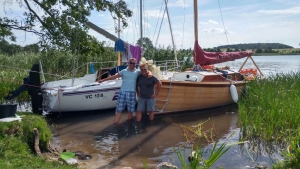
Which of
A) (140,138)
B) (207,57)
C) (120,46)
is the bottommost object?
(140,138)

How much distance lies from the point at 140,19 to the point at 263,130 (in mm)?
9238

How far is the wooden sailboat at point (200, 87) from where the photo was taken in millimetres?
10656

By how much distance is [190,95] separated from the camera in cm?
1112

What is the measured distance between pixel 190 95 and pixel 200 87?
0.47 m

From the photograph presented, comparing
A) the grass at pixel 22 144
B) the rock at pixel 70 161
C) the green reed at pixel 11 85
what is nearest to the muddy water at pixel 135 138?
the rock at pixel 70 161

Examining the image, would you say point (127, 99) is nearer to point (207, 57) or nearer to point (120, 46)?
point (120, 46)

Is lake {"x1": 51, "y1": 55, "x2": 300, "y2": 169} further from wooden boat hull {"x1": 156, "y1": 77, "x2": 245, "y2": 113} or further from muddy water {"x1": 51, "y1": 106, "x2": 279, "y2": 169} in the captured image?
wooden boat hull {"x1": 156, "y1": 77, "x2": 245, "y2": 113}

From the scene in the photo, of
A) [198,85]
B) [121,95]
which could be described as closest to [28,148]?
[121,95]

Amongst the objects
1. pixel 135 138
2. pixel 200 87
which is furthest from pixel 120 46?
pixel 135 138

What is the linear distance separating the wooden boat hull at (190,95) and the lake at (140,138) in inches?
12.3

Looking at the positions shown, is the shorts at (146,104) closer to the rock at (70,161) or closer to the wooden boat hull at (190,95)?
the wooden boat hull at (190,95)

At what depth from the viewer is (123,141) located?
Result: 770cm

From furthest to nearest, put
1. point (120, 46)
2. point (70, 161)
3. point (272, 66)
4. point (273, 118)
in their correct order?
point (272, 66), point (120, 46), point (273, 118), point (70, 161)

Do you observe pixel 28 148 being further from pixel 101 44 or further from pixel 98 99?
pixel 98 99
